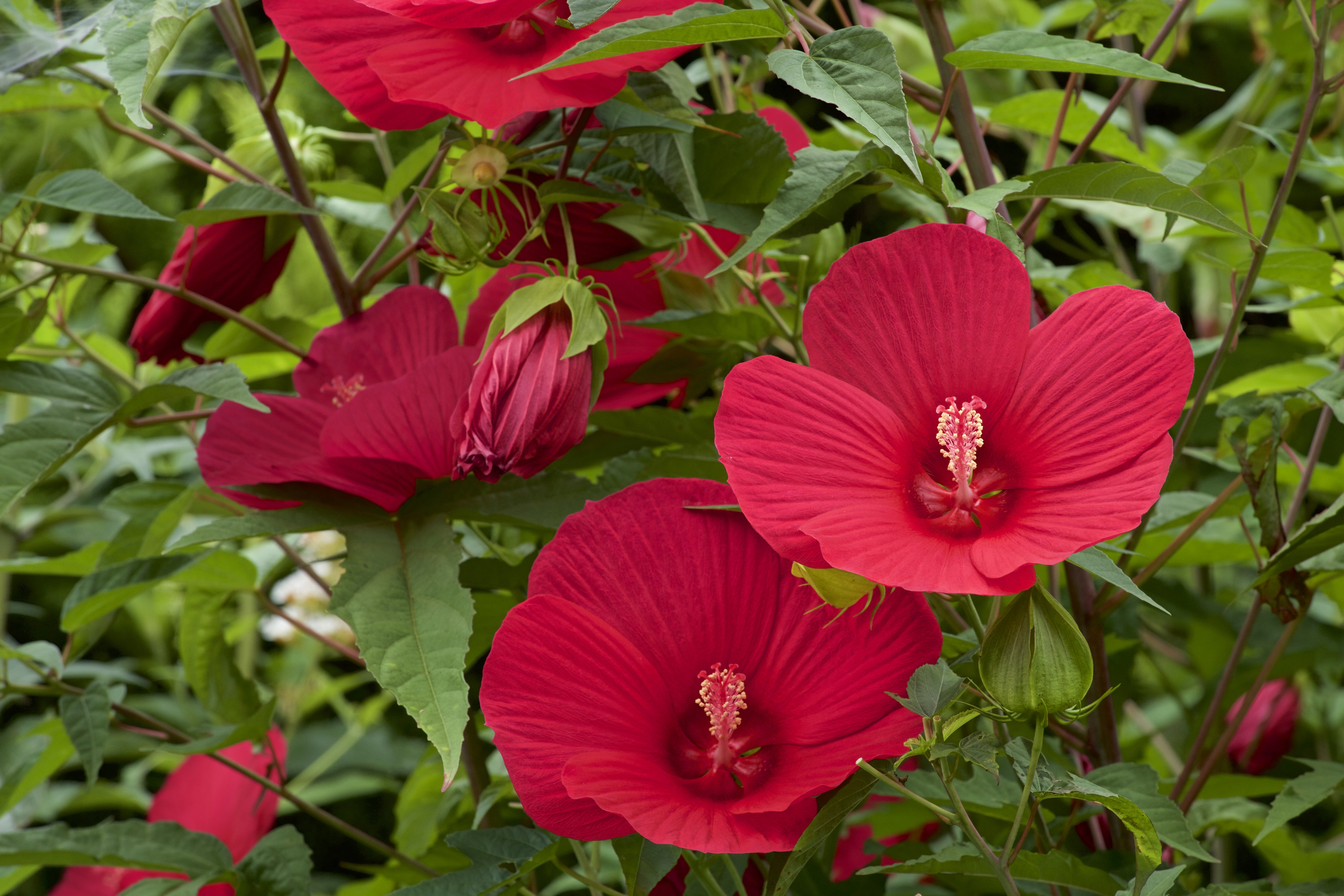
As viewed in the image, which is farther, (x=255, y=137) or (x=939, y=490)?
(x=255, y=137)

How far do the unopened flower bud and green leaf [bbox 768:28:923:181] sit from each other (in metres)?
0.11

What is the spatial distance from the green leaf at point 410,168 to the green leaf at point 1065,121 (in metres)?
0.27

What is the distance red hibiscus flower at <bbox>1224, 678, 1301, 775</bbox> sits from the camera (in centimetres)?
71

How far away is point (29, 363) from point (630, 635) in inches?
12.8

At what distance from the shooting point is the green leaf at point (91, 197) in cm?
46

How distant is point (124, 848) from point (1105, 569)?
1.47 feet

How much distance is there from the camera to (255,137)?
1.80 ft

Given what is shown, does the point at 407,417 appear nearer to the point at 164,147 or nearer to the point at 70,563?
the point at 164,147

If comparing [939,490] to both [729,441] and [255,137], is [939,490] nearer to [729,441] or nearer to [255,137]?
[729,441]

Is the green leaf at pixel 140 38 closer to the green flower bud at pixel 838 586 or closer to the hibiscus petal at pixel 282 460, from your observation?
the hibiscus petal at pixel 282 460

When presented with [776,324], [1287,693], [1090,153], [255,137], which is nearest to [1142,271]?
[1090,153]

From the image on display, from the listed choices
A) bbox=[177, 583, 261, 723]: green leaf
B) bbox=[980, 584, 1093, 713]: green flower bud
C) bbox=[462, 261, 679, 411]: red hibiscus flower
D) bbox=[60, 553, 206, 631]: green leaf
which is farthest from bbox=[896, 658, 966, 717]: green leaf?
bbox=[177, 583, 261, 723]: green leaf

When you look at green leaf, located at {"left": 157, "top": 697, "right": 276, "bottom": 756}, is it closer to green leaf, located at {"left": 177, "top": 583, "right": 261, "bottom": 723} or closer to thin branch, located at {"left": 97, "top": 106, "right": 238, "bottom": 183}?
green leaf, located at {"left": 177, "top": 583, "right": 261, "bottom": 723}

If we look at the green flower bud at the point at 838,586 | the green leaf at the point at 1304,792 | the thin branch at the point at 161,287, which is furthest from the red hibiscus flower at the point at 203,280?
the green leaf at the point at 1304,792
